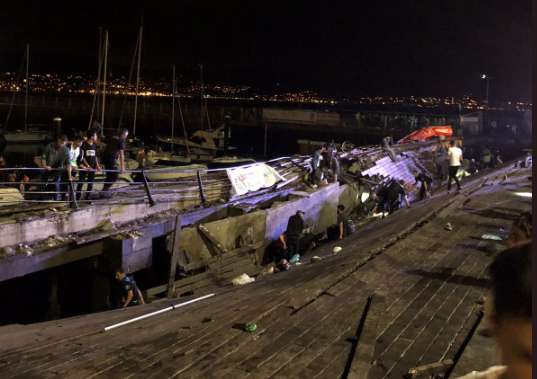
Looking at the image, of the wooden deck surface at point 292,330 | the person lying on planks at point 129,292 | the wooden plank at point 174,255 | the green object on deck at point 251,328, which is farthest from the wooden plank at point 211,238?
the green object on deck at point 251,328

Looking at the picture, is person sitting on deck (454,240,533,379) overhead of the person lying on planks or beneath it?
overhead

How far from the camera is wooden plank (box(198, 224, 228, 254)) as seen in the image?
11.6m

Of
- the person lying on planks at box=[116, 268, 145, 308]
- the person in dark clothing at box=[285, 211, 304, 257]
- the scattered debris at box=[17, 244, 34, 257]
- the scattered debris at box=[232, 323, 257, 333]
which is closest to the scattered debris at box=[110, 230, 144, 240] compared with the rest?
the person lying on planks at box=[116, 268, 145, 308]

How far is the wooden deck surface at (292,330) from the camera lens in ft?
14.7

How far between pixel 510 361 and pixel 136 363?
12.2 feet

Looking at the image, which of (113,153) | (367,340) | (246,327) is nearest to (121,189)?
(113,153)

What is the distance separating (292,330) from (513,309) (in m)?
3.85

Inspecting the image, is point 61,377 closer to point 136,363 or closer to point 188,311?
point 136,363

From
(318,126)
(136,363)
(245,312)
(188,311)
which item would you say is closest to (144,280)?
(188,311)

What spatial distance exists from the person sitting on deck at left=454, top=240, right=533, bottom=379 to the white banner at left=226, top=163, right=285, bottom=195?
40.5 ft

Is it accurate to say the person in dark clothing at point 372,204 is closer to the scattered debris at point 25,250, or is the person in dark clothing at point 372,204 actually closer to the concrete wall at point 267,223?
the concrete wall at point 267,223

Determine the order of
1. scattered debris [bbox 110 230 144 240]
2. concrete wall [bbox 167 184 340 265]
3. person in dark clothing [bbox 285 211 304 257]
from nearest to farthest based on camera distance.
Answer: scattered debris [bbox 110 230 144 240], concrete wall [bbox 167 184 340 265], person in dark clothing [bbox 285 211 304 257]

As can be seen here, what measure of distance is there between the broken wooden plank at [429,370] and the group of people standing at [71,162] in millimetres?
8069

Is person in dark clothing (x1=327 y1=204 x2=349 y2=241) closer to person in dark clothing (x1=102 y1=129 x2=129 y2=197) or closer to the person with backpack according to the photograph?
the person with backpack
